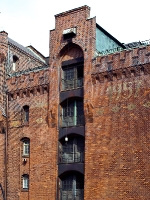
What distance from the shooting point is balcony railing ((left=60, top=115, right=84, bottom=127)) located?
106 feet

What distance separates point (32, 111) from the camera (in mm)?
35188

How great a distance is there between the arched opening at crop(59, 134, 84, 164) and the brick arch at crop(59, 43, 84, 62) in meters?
6.11

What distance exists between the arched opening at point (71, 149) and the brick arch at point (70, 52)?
6112mm

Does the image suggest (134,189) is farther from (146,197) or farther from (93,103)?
(93,103)

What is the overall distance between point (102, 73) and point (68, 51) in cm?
420

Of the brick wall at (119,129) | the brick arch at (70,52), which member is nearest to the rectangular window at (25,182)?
the brick wall at (119,129)

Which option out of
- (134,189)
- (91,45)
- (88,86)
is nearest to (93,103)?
(88,86)

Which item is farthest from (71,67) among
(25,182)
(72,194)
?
(25,182)

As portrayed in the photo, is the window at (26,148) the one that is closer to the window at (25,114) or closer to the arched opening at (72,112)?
the window at (25,114)

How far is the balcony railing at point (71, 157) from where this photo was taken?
31711mm

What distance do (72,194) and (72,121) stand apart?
5.34m

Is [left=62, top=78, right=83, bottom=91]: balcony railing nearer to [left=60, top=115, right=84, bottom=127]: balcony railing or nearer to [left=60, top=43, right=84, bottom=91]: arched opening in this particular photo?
[left=60, top=43, right=84, bottom=91]: arched opening

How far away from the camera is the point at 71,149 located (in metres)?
32.5

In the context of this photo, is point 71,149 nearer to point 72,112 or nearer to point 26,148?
point 72,112
